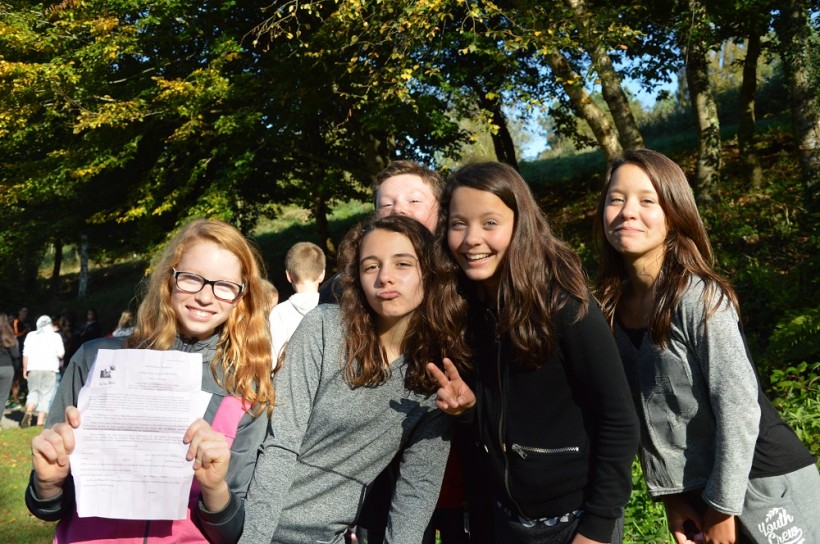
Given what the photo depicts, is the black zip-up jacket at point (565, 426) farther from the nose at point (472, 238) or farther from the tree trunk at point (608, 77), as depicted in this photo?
the tree trunk at point (608, 77)

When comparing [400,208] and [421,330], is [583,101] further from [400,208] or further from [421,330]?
[421,330]

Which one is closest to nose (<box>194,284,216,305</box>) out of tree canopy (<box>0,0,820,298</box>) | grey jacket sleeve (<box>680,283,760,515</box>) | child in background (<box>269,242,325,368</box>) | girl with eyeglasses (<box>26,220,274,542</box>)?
girl with eyeglasses (<box>26,220,274,542</box>)

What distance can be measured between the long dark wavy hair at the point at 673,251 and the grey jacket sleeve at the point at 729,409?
3.4 inches

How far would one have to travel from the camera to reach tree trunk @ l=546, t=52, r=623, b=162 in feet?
31.1

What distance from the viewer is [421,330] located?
103 inches

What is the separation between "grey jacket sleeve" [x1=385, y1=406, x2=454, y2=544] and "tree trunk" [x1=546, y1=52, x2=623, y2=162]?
7521mm

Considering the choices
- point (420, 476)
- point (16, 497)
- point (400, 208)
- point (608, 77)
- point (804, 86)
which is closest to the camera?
point (420, 476)

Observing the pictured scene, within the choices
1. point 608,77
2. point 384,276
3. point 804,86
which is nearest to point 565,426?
point 384,276

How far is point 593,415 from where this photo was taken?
2348 millimetres

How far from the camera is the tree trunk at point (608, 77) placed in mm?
9164

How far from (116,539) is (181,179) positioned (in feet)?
49.1

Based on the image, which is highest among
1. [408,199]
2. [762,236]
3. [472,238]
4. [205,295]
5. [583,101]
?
[583,101]

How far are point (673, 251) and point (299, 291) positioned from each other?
3.87 metres

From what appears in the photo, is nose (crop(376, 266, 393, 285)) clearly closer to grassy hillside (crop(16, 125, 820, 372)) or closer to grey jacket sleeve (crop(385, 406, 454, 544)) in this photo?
grey jacket sleeve (crop(385, 406, 454, 544))
